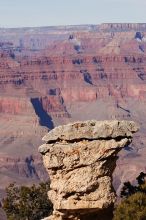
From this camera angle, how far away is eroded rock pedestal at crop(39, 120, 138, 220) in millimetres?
15336

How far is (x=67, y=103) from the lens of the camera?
199m

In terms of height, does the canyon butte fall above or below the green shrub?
above

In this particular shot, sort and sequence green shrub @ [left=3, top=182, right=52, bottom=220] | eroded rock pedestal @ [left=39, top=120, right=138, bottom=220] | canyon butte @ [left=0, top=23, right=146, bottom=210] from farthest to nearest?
canyon butte @ [left=0, top=23, right=146, bottom=210]
green shrub @ [left=3, top=182, right=52, bottom=220]
eroded rock pedestal @ [left=39, top=120, right=138, bottom=220]

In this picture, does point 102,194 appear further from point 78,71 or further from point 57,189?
point 78,71

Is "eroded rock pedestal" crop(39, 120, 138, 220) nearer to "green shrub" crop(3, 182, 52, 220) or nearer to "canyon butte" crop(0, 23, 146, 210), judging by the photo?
"green shrub" crop(3, 182, 52, 220)

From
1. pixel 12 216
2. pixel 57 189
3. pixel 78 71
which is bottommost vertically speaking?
pixel 12 216

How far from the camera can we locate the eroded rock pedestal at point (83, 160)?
15336mm

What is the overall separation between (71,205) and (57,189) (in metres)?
0.53

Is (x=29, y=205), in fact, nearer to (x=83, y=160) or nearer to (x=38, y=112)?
(x=83, y=160)

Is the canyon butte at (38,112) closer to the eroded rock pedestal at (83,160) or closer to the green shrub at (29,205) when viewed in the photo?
the green shrub at (29,205)

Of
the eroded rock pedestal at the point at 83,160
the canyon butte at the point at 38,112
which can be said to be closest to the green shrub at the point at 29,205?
the eroded rock pedestal at the point at 83,160

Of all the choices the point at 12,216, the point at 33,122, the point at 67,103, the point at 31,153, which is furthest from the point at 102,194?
the point at 67,103

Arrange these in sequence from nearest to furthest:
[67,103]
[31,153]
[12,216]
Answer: [12,216]
[31,153]
[67,103]

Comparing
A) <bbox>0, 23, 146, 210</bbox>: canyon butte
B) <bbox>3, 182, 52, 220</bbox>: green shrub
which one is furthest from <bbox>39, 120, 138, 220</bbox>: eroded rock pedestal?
<bbox>0, 23, 146, 210</bbox>: canyon butte
